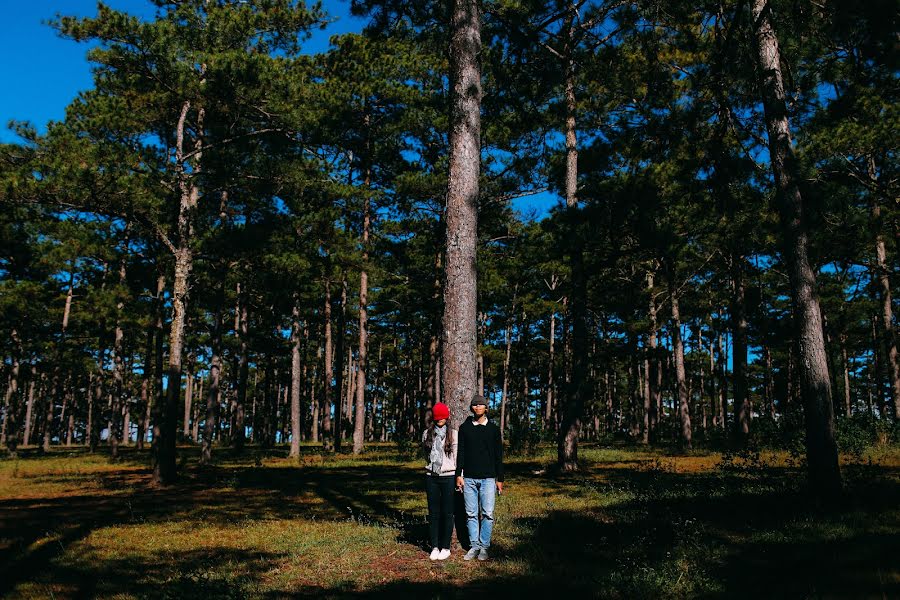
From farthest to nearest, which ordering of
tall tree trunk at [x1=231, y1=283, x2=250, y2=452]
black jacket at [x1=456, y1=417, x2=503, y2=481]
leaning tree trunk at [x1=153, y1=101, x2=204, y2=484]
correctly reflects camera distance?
tall tree trunk at [x1=231, y1=283, x2=250, y2=452], leaning tree trunk at [x1=153, y1=101, x2=204, y2=484], black jacket at [x1=456, y1=417, x2=503, y2=481]

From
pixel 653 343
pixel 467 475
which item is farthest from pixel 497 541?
pixel 653 343

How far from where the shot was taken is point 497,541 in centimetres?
737

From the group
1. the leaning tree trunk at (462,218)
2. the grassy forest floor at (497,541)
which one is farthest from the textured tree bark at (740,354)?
the leaning tree trunk at (462,218)

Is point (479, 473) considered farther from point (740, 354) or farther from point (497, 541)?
point (740, 354)

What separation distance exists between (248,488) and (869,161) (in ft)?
76.6

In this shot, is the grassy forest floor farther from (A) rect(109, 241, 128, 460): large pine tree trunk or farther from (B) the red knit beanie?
(A) rect(109, 241, 128, 460): large pine tree trunk

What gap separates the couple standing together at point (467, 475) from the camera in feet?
22.1

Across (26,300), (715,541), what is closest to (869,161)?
(715,541)

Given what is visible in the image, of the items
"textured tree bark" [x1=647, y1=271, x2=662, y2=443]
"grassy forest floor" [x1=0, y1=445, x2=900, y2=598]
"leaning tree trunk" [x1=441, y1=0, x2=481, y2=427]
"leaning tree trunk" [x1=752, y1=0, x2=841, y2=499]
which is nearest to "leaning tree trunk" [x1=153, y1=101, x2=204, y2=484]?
"grassy forest floor" [x1=0, y1=445, x2=900, y2=598]

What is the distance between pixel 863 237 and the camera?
1830cm

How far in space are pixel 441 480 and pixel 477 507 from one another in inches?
21.3

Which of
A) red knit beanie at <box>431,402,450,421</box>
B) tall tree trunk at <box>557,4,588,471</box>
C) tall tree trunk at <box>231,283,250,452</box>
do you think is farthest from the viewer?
tall tree trunk at <box>231,283,250,452</box>

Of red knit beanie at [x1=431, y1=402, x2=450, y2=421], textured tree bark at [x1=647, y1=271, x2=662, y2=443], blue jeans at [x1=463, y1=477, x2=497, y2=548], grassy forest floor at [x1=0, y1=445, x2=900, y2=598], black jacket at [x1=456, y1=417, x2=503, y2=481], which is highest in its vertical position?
textured tree bark at [x1=647, y1=271, x2=662, y2=443]

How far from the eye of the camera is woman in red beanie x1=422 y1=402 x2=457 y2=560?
6.89 metres
